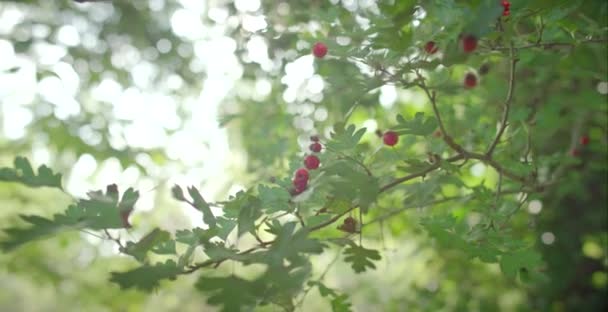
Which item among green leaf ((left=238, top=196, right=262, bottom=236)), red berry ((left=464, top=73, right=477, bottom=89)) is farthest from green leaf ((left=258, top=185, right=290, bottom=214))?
red berry ((left=464, top=73, right=477, bottom=89))

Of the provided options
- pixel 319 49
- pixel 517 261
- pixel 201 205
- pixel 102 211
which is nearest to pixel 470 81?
pixel 319 49

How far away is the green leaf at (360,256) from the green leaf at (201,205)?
1.02 ft

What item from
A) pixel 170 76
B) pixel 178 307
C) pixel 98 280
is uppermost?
pixel 170 76

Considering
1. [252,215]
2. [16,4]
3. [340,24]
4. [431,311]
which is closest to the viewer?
[252,215]

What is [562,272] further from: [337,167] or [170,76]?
[337,167]

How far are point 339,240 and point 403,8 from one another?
372mm

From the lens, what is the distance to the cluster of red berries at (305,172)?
0.93 meters

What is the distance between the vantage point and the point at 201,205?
0.86 metres

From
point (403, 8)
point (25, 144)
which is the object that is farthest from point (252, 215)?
point (25, 144)

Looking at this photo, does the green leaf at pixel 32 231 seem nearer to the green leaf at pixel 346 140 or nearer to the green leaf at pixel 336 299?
the green leaf at pixel 346 140

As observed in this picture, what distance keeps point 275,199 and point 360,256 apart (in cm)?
24

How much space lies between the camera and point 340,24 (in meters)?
1.36

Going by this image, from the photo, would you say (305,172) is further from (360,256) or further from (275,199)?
(360,256)

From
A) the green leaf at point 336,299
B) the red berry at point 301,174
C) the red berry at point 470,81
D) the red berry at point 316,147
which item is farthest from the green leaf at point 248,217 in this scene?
the red berry at point 470,81
